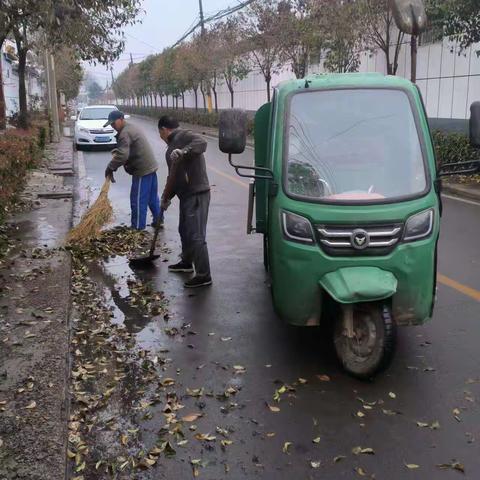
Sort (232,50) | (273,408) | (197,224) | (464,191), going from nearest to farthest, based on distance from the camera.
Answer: (273,408) → (197,224) → (464,191) → (232,50)

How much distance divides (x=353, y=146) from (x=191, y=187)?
2.20 meters

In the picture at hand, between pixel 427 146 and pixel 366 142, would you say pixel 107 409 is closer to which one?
pixel 366 142

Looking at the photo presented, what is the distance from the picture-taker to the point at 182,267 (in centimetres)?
683

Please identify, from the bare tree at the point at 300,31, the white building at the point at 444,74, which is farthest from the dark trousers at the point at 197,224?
the bare tree at the point at 300,31

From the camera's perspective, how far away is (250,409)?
12.4ft

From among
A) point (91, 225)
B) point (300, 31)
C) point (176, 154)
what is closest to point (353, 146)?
point (176, 154)

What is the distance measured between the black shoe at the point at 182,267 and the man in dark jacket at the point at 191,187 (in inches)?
21.4

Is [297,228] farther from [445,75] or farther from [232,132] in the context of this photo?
[445,75]

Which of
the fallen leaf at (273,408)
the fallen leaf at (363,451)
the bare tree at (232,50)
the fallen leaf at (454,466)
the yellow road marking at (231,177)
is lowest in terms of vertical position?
the fallen leaf at (273,408)

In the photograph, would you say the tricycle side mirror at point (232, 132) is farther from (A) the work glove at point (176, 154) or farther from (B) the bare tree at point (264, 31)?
(B) the bare tree at point (264, 31)

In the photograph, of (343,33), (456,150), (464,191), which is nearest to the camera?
(464,191)

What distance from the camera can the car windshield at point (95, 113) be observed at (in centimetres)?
2273

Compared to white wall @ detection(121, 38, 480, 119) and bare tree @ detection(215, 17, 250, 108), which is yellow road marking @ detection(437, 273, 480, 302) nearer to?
white wall @ detection(121, 38, 480, 119)

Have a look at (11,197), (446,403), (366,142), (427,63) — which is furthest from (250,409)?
(427,63)
